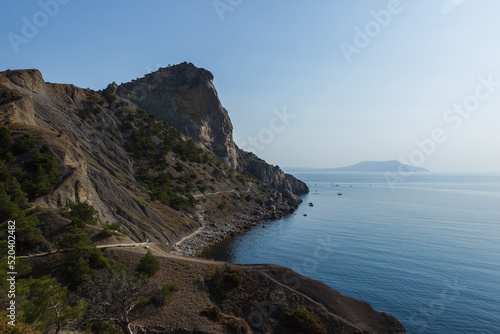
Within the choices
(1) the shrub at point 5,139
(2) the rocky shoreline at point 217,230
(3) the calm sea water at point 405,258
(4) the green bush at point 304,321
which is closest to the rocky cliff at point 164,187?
(1) the shrub at point 5,139

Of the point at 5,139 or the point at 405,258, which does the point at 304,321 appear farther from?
the point at 5,139

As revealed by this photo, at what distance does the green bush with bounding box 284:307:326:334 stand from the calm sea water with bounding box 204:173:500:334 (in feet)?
45.3

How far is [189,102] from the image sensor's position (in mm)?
129750

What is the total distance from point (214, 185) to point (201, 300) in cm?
7110

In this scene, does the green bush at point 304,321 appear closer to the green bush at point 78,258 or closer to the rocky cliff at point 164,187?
the rocky cliff at point 164,187

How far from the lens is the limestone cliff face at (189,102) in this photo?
125 m

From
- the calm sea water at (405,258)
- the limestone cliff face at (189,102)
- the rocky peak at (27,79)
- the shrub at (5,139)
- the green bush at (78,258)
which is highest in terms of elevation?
the limestone cliff face at (189,102)

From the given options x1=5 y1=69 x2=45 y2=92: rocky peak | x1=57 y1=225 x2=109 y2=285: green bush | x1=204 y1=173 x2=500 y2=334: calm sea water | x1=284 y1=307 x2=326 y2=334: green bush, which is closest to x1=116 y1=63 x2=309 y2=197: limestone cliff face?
x1=5 y1=69 x2=45 y2=92: rocky peak

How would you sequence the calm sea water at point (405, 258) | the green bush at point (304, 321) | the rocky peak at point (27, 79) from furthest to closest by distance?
1. the rocky peak at point (27, 79)
2. the calm sea water at point (405, 258)
3. the green bush at point (304, 321)

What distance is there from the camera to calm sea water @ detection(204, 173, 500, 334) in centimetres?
3375

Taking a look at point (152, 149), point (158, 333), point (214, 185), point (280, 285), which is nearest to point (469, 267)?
point (280, 285)

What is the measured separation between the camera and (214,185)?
95.5 meters

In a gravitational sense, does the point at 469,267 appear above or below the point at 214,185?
below

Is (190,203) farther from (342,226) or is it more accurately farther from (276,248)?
(342,226)
